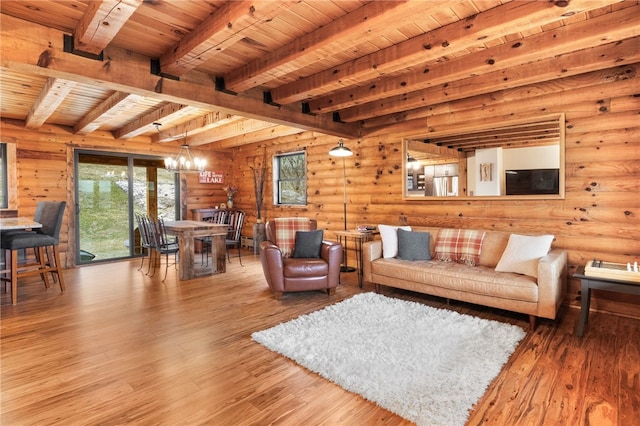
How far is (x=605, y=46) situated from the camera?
2.89m

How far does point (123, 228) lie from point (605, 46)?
7.38 m

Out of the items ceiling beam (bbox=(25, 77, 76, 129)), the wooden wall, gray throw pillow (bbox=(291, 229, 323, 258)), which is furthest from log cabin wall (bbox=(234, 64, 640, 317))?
ceiling beam (bbox=(25, 77, 76, 129))

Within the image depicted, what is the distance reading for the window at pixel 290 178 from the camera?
6.66 metres

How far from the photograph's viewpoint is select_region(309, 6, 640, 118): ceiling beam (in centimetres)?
237

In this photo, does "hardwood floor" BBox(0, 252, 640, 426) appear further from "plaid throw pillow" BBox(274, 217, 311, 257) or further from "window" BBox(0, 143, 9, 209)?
"window" BBox(0, 143, 9, 209)

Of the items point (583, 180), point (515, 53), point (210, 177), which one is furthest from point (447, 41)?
point (210, 177)

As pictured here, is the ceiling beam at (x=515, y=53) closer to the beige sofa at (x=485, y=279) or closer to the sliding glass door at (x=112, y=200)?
the beige sofa at (x=485, y=279)

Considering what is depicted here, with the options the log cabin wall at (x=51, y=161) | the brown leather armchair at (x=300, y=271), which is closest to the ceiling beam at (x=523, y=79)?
the brown leather armchair at (x=300, y=271)

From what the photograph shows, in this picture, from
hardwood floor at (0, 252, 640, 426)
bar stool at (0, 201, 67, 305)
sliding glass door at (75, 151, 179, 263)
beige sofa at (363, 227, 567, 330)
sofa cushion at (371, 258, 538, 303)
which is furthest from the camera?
sliding glass door at (75, 151, 179, 263)

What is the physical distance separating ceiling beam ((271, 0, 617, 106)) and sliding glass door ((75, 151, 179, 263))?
15.1ft

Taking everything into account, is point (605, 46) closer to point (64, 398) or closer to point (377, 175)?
point (377, 175)

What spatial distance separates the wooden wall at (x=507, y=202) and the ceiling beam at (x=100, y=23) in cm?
358

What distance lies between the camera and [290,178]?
22.7ft

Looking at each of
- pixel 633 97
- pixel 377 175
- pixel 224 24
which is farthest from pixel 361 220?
pixel 224 24
